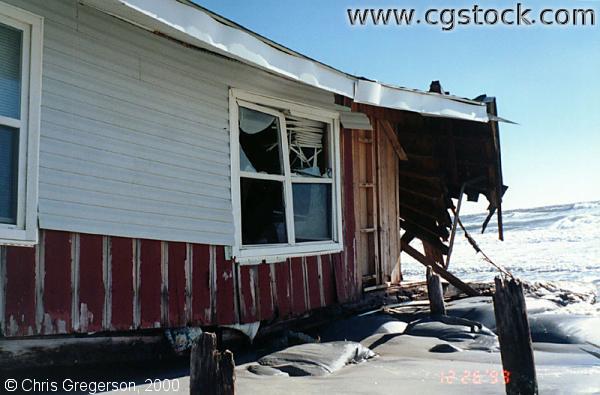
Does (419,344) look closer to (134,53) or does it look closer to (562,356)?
(562,356)

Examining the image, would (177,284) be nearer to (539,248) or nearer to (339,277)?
(339,277)

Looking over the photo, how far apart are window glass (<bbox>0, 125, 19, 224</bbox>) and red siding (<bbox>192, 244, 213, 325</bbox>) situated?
6.38 ft

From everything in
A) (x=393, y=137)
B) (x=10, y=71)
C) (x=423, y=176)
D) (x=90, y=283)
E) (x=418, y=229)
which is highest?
(x=393, y=137)

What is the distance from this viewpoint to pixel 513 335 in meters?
4.45

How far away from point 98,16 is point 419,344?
4771 millimetres

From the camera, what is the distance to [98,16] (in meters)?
5.29

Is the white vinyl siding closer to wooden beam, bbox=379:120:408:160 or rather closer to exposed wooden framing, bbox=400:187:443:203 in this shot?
wooden beam, bbox=379:120:408:160

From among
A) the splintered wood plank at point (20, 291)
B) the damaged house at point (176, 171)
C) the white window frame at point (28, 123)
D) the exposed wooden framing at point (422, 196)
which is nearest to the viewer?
the splintered wood plank at point (20, 291)

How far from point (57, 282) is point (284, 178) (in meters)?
3.21

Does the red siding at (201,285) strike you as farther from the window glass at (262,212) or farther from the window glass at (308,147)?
the window glass at (308,147)

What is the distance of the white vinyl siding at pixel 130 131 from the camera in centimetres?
490

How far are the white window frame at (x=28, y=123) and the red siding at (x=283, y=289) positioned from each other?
307 centimetres
